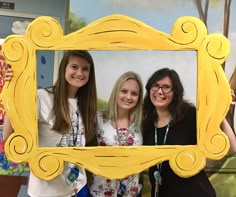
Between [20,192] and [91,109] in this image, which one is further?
[20,192]

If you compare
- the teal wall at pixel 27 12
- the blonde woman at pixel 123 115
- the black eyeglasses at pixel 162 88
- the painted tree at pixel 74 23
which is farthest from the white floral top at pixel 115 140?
the teal wall at pixel 27 12

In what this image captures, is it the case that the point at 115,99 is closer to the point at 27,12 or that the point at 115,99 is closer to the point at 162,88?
the point at 162,88

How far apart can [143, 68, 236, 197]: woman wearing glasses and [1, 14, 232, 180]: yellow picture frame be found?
0.10 feet

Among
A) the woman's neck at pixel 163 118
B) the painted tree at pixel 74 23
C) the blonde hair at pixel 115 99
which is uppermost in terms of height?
the painted tree at pixel 74 23

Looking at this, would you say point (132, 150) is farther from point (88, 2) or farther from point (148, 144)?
point (88, 2)

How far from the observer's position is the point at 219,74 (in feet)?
3.08

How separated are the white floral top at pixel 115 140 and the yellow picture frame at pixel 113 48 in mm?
29

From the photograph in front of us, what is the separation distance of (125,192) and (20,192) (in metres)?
0.50

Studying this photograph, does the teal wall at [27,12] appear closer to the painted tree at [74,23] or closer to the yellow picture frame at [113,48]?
the painted tree at [74,23]

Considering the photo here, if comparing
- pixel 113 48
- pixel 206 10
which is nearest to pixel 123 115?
pixel 113 48

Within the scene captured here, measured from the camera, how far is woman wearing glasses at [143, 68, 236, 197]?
3.18ft

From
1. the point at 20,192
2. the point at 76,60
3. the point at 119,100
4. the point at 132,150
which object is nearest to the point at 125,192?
the point at 132,150

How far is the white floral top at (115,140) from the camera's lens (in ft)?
3.18

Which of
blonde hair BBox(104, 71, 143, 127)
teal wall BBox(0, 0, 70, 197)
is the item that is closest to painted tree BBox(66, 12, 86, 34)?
teal wall BBox(0, 0, 70, 197)
